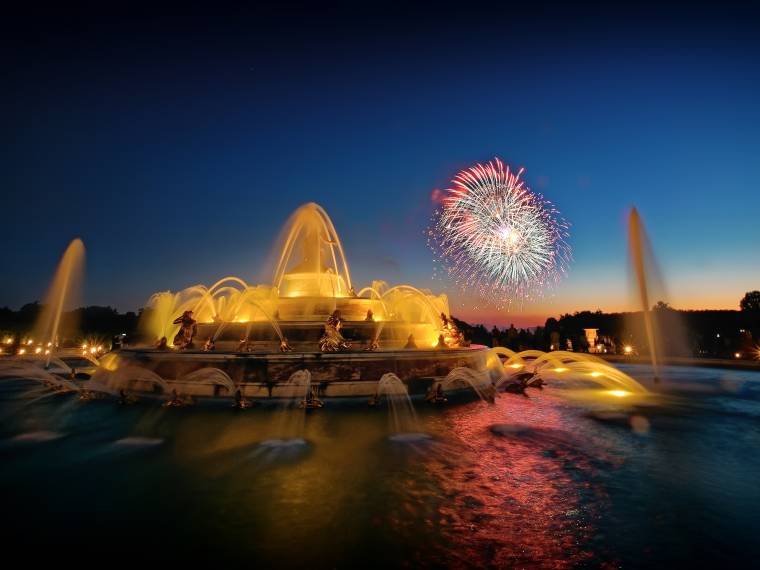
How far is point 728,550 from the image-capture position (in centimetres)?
542

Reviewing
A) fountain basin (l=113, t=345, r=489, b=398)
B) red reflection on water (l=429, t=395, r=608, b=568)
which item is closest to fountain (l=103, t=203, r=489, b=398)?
fountain basin (l=113, t=345, r=489, b=398)

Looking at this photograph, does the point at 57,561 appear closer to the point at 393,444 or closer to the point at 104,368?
the point at 393,444

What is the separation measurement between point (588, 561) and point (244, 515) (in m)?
4.94

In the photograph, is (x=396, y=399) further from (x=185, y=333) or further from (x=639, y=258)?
(x=639, y=258)

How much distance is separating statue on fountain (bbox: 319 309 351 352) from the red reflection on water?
22.0ft

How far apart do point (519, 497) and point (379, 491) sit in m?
2.45

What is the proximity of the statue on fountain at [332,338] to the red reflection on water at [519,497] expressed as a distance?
22.0 ft

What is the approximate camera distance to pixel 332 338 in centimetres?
1761

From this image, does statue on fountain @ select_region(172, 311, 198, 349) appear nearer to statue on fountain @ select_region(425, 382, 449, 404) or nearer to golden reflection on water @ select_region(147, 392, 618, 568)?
golden reflection on water @ select_region(147, 392, 618, 568)

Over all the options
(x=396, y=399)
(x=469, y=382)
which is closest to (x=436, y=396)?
(x=396, y=399)

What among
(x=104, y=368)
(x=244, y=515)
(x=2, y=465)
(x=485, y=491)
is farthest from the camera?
(x=104, y=368)

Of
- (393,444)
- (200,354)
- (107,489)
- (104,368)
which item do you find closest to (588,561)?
(393,444)

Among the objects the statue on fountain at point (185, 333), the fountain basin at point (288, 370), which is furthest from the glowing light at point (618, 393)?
the statue on fountain at point (185, 333)

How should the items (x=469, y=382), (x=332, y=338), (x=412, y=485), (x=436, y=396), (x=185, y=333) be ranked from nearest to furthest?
1. (x=412, y=485)
2. (x=436, y=396)
3. (x=332, y=338)
4. (x=469, y=382)
5. (x=185, y=333)
